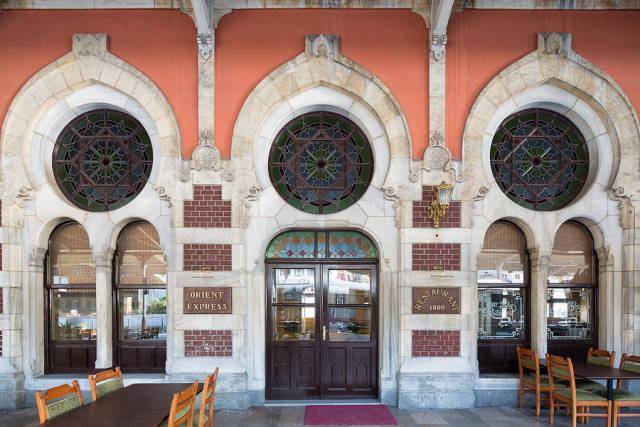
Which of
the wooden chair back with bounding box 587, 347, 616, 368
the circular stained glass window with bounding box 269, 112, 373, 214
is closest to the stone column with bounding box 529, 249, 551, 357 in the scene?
the wooden chair back with bounding box 587, 347, 616, 368

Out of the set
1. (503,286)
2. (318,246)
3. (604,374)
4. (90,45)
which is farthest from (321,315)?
(90,45)

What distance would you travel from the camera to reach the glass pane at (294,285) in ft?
26.2

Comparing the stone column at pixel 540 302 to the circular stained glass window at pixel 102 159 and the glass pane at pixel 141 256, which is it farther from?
the circular stained glass window at pixel 102 159

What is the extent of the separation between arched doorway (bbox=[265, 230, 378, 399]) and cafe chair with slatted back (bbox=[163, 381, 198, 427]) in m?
3.07

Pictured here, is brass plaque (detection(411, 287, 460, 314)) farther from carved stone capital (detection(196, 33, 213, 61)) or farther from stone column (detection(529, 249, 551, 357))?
carved stone capital (detection(196, 33, 213, 61))

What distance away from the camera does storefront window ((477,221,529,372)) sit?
26.6ft

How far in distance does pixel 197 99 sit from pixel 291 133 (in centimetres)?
159

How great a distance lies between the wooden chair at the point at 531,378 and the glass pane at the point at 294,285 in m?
3.37

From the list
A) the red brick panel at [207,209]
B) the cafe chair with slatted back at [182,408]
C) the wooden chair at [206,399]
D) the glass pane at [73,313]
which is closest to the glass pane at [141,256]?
the glass pane at [73,313]

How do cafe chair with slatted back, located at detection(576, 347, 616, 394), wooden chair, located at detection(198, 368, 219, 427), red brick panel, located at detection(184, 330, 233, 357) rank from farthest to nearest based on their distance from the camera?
red brick panel, located at detection(184, 330, 233, 357) → cafe chair with slatted back, located at detection(576, 347, 616, 394) → wooden chair, located at detection(198, 368, 219, 427)

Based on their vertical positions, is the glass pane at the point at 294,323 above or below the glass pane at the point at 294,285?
below

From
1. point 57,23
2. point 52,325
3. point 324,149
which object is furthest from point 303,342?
point 57,23

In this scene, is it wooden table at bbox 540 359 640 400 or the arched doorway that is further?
the arched doorway

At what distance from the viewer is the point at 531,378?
733 cm
